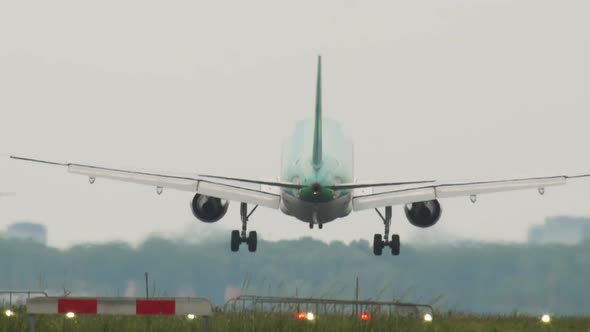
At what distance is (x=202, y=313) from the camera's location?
2438 cm

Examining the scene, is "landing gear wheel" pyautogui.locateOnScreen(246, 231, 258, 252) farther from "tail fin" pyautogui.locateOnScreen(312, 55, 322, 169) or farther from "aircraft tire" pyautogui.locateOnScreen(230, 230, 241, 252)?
"tail fin" pyautogui.locateOnScreen(312, 55, 322, 169)

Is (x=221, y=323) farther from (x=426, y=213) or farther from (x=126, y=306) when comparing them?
(x=426, y=213)

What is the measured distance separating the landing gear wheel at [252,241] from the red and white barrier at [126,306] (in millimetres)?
36321

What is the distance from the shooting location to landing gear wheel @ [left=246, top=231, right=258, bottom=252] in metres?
60.9

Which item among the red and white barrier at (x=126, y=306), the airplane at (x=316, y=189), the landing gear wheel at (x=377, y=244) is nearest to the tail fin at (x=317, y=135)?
the airplane at (x=316, y=189)

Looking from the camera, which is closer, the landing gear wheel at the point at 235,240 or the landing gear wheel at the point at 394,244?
the landing gear wheel at the point at 235,240

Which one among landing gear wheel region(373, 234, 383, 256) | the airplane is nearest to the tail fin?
the airplane

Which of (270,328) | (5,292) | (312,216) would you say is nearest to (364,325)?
(270,328)

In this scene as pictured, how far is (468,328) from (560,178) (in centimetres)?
1882

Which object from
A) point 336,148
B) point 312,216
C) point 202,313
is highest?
point 336,148

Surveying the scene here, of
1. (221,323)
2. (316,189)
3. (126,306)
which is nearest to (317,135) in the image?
(316,189)

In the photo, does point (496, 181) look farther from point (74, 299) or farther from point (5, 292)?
point (74, 299)

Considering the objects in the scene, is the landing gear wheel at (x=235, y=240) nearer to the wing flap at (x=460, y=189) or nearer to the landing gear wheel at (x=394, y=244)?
the landing gear wheel at (x=394, y=244)

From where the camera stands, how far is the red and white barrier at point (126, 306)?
24234 mm
